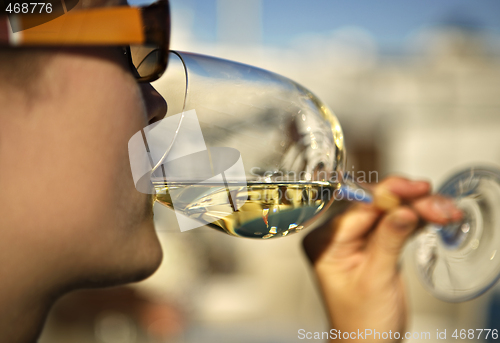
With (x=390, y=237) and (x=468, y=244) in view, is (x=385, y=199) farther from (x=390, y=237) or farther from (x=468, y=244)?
(x=468, y=244)

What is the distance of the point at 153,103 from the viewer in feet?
2.17

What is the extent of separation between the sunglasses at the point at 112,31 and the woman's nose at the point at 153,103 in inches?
0.6

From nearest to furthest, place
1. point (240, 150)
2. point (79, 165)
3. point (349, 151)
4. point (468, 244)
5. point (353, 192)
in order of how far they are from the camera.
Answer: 1. point (79, 165)
2. point (240, 150)
3. point (353, 192)
4. point (468, 244)
5. point (349, 151)

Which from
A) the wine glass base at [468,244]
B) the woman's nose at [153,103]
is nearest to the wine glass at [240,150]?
the woman's nose at [153,103]

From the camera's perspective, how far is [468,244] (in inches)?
44.6

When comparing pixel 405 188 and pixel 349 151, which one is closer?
pixel 405 188

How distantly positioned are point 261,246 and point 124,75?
497 cm

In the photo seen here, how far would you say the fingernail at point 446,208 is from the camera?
1.07 meters

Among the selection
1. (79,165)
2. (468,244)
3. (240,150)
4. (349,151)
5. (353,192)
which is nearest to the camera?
(79,165)

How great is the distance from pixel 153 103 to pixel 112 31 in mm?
123

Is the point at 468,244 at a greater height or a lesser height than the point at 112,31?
lesser

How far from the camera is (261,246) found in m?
5.46

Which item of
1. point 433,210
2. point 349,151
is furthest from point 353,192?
point 349,151

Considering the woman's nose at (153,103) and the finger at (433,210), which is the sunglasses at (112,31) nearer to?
the woman's nose at (153,103)
